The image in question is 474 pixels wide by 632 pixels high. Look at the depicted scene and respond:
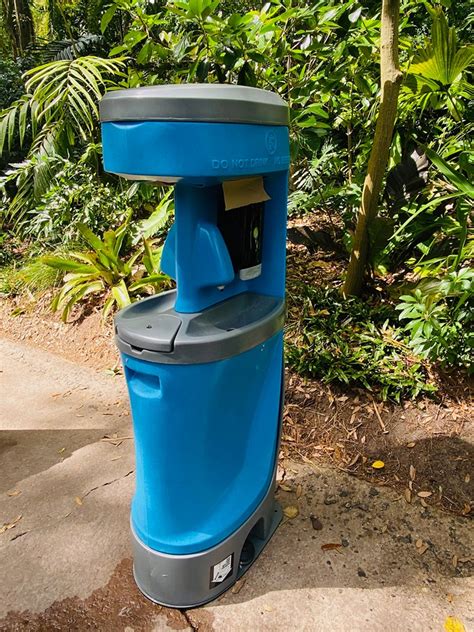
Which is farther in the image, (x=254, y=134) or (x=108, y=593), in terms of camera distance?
(x=108, y=593)

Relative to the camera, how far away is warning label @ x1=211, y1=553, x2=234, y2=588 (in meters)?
1.44

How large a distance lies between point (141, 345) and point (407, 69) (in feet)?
7.26

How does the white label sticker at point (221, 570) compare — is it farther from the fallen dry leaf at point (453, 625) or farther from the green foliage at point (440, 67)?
the green foliage at point (440, 67)

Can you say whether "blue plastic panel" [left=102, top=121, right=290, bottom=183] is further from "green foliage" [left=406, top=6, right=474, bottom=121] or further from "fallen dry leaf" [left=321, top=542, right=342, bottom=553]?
"green foliage" [left=406, top=6, right=474, bottom=121]

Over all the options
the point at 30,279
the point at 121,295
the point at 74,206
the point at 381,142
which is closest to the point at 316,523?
the point at 381,142

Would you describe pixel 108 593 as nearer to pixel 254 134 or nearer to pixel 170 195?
pixel 254 134

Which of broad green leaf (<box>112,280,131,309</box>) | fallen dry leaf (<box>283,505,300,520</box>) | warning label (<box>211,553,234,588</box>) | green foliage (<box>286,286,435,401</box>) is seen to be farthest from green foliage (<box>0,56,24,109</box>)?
warning label (<box>211,553,234,588</box>)

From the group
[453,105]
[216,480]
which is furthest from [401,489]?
[453,105]

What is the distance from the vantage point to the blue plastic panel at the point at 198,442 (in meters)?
1.24

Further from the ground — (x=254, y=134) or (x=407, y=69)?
(x=407, y=69)

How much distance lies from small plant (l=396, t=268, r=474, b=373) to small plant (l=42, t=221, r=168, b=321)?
176 cm

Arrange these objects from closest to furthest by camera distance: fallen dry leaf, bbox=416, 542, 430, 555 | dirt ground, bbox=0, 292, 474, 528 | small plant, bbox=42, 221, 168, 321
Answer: fallen dry leaf, bbox=416, 542, 430, 555, dirt ground, bbox=0, 292, 474, 528, small plant, bbox=42, 221, 168, 321

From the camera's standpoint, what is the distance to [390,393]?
7.49ft

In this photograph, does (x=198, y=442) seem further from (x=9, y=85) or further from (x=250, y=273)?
(x=9, y=85)
